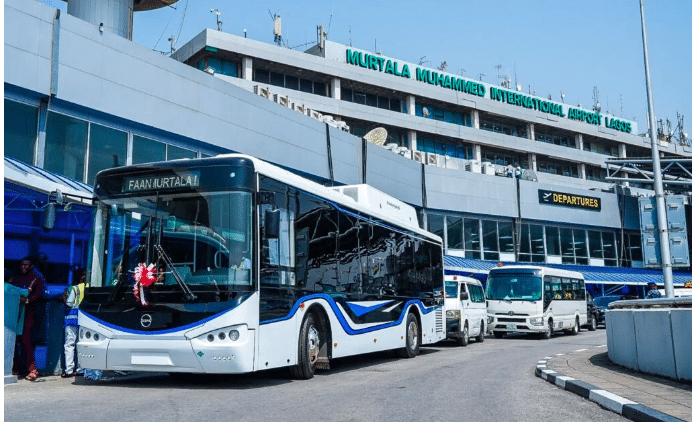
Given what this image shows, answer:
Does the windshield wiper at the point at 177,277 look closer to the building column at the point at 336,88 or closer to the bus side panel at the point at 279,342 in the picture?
the bus side panel at the point at 279,342

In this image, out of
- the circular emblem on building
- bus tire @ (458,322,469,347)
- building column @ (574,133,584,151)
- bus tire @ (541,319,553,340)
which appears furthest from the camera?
building column @ (574,133,584,151)

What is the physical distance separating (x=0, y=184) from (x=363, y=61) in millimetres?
42026

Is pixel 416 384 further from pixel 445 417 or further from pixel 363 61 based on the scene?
pixel 363 61

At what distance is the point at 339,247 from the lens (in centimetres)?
1247

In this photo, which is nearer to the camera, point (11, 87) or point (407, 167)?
point (11, 87)

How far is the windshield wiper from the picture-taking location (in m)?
9.45

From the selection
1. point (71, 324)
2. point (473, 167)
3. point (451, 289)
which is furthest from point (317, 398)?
point (473, 167)

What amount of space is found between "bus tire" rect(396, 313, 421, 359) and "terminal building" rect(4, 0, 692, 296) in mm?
8059

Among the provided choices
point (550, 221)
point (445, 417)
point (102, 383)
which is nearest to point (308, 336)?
point (102, 383)

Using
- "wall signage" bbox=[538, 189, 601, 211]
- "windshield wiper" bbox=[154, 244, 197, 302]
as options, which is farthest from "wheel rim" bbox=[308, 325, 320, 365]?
"wall signage" bbox=[538, 189, 601, 211]

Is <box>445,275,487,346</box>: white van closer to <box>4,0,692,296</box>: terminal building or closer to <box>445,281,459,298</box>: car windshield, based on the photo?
<box>445,281,459,298</box>: car windshield

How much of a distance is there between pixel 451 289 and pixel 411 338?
6.29 metres

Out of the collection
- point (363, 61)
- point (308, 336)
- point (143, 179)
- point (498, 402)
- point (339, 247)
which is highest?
point (363, 61)

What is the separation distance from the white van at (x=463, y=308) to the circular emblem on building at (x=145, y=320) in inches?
533
